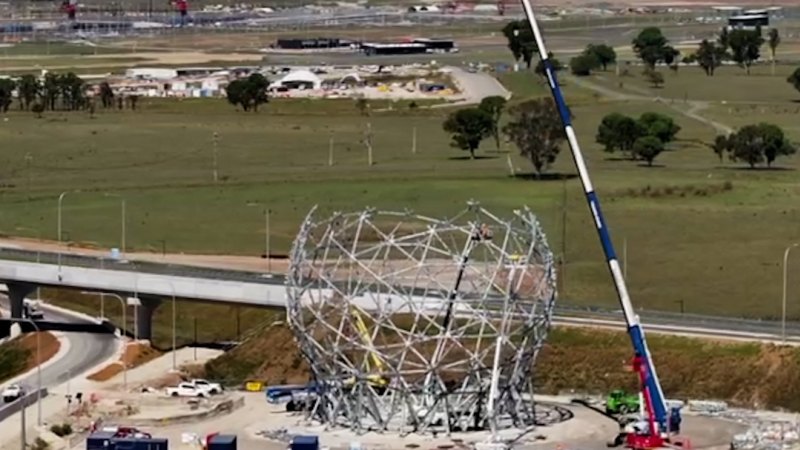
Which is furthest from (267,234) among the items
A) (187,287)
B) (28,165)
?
(28,165)

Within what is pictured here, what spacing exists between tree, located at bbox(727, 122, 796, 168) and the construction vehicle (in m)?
52.1

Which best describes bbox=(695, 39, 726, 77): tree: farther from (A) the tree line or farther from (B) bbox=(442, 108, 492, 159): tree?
(B) bbox=(442, 108, 492, 159): tree

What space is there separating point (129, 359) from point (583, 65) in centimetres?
10950

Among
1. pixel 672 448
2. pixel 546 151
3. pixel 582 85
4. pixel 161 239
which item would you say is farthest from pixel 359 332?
pixel 582 85

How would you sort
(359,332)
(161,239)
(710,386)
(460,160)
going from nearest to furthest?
(359,332)
(710,386)
(161,239)
(460,160)

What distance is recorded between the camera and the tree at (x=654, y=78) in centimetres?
16438

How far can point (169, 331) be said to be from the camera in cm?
7750

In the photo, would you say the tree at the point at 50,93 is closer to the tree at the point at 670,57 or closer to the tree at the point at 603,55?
the tree at the point at 603,55

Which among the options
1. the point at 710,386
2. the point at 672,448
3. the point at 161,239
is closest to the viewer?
the point at 672,448

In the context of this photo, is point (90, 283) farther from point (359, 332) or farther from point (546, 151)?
point (546, 151)

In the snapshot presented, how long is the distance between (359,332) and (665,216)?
35774mm

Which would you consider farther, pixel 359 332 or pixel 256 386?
pixel 256 386

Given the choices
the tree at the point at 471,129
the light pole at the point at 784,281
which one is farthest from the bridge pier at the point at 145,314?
the tree at the point at 471,129

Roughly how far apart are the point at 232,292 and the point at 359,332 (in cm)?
1491
